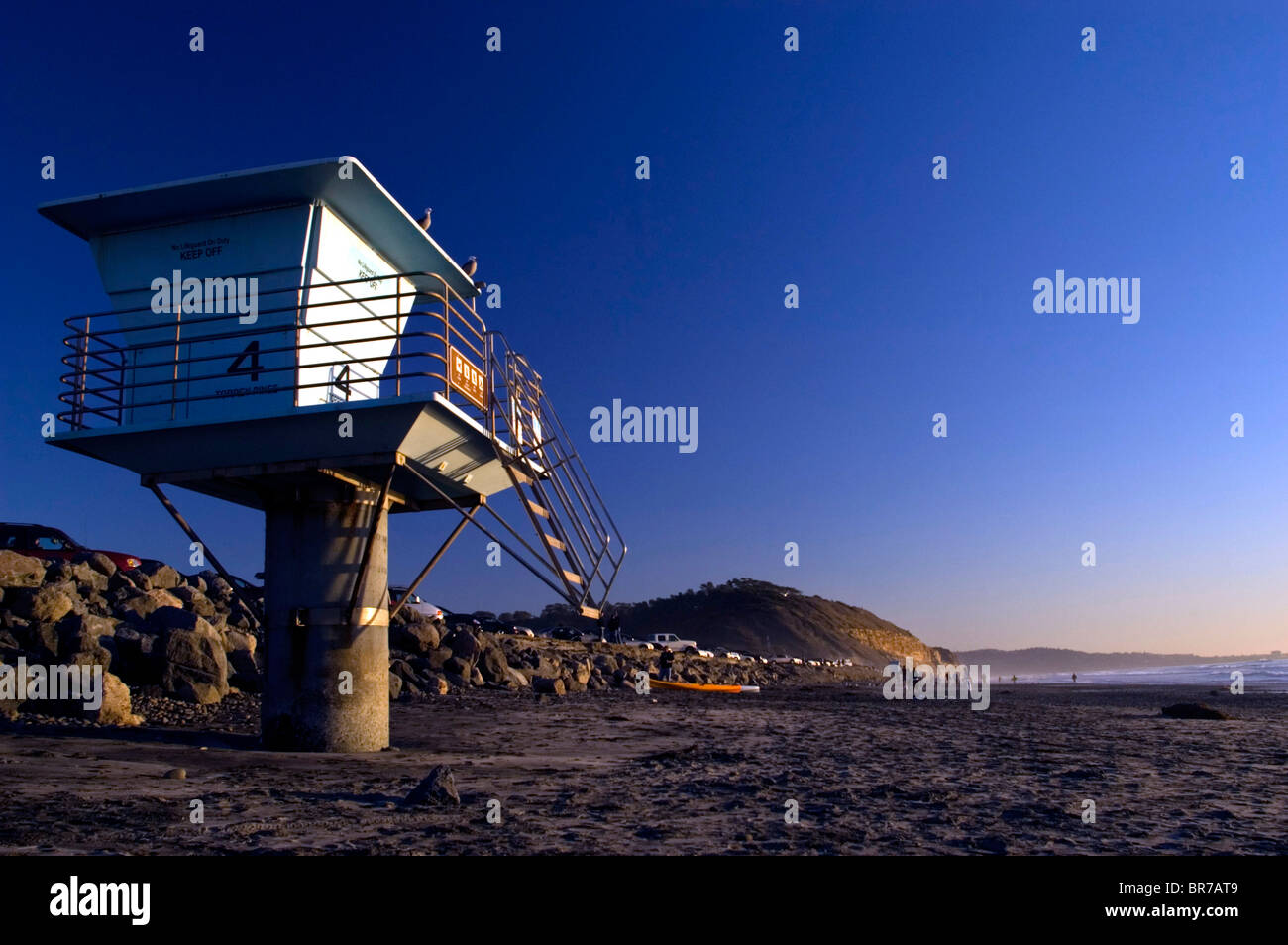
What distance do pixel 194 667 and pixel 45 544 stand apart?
43.3 feet

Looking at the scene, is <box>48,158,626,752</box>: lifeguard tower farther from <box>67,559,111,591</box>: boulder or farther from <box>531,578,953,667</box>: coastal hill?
<box>531,578,953,667</box>: coastal hill

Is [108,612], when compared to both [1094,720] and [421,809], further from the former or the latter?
[1094,720]

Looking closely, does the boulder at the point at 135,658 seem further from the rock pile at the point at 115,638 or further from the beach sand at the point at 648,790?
the beach sand at the point at 648,790

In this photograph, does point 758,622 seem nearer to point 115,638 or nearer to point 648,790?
point 115,638

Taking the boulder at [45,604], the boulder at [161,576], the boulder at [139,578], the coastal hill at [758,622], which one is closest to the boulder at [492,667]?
the boulder at [161,576]

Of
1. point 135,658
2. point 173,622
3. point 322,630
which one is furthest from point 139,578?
point 322,630

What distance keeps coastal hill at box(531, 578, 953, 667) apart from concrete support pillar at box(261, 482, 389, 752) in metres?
71.5

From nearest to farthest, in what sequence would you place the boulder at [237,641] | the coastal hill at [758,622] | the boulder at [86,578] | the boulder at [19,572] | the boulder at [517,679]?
1. the boulder at [19,572]
2. the boulder at [237,641]
3. the boulder at [86,578]
4. the boulder at [517,679]
5. the coastal hill at [758,622]

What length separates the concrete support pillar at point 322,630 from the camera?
12.0m

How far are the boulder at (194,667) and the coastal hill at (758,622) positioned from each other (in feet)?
220

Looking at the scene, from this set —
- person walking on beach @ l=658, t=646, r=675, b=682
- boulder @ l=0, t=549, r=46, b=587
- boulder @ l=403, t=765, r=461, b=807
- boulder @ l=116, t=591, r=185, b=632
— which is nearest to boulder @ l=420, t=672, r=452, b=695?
boulder @ l=116, t=591, r=185, b=632

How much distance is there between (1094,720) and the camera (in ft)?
66.6
